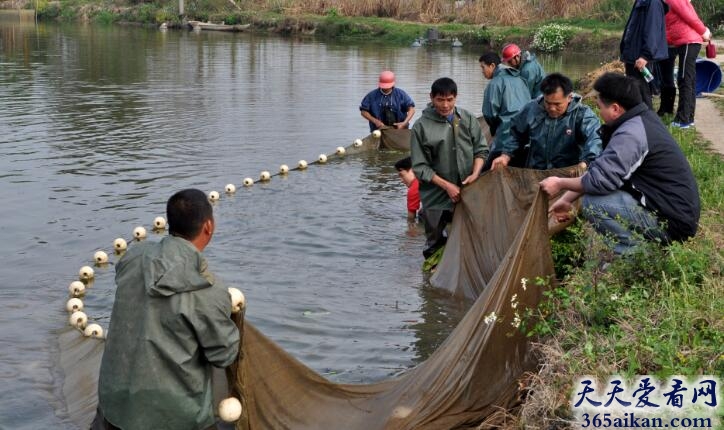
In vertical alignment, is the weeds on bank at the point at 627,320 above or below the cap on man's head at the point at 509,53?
below

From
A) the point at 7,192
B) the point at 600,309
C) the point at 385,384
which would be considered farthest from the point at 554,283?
the point at 7,192

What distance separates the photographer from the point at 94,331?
7.88 metres

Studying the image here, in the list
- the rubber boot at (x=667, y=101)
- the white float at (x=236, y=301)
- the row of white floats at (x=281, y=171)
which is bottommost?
the row of white floats at (x=281, y=171)

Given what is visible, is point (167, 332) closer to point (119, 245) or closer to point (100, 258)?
point (100, 258)

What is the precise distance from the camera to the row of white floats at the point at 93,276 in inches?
193

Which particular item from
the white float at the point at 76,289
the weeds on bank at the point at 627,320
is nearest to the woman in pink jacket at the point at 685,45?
the weeds on bank at the point at 627,320

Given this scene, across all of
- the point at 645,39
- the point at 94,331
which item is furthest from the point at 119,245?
the point at 645,39

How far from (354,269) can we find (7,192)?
6234 millimetres

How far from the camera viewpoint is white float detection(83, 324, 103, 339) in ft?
25.7

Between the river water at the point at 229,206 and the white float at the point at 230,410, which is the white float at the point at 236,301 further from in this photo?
the river water at the point at 229,206

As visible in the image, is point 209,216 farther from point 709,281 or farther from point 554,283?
point 709,281

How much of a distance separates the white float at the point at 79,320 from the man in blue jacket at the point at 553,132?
12.7 feet

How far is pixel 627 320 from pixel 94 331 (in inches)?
179

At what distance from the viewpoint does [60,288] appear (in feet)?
31.3
